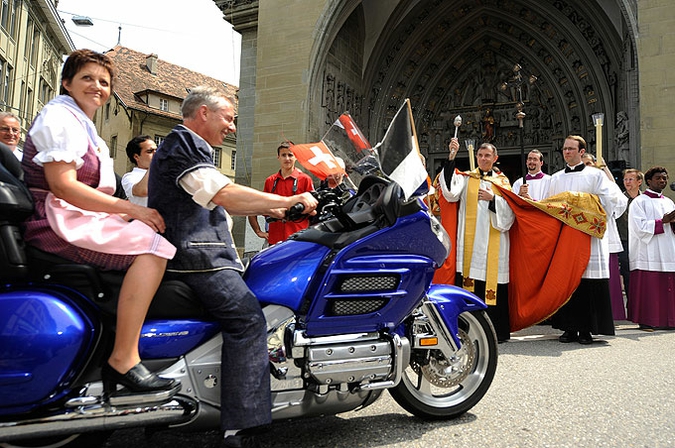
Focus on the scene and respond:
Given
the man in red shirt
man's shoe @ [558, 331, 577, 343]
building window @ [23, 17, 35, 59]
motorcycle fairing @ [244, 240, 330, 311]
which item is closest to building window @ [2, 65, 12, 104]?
building window @ [23, 17, 35, 59]

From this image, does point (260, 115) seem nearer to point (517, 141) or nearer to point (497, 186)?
point (517, 141)

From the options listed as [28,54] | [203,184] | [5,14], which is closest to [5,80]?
[5,14]

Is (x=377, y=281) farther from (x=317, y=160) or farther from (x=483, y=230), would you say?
(x=483, y=230)

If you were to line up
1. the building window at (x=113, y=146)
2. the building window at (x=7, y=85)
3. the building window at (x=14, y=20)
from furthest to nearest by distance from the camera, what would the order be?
the building window at (x=113, y=146) → the building window at (x=14, y=20) → the building window at (x=7, y=85)

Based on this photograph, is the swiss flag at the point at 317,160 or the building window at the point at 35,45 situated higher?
the building window at the point at 35,45

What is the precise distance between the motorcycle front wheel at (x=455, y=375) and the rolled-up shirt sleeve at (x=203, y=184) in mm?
1425

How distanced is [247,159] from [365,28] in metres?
4.99

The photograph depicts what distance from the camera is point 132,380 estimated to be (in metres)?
1.98

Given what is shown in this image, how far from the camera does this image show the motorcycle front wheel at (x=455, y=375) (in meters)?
2.79

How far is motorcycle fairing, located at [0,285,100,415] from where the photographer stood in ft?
6.07

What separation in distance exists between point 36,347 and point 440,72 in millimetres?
14686

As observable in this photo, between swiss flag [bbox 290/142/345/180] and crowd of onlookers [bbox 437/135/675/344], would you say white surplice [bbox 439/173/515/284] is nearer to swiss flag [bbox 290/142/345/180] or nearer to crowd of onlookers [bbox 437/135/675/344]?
crowd of onlookers [bbox 437/135/675/344]

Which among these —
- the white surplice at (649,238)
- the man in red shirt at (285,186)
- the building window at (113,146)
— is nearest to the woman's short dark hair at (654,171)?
the white surplice at (649,238)

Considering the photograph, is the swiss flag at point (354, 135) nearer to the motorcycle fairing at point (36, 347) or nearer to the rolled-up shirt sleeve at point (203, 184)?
the rolled-up shirt sleeve at point (203, 184)
